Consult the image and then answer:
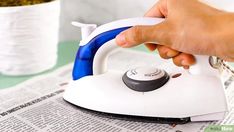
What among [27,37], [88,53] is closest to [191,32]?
[88,53]

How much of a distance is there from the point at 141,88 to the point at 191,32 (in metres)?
0.11

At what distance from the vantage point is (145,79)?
20.9 inches

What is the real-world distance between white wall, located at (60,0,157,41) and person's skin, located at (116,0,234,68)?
363 millimetres

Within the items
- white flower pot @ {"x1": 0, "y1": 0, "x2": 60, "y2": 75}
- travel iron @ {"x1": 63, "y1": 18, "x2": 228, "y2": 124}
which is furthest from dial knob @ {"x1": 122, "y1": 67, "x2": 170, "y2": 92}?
white flower pot @ {"x1": 0, "y1": 0, "x2": 60, "y2": 75}

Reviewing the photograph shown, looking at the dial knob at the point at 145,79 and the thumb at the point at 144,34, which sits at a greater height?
the thumb at the point at 144,34

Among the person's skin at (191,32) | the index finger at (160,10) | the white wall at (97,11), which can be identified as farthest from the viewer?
the white wall at (97,11)

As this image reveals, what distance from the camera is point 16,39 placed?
2.22 ft

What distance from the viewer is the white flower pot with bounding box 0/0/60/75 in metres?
0.66

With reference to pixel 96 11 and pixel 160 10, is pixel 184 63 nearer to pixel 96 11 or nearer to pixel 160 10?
pixel 160 10

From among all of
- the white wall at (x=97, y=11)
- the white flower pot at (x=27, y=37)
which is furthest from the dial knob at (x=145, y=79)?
the white wall at (x=97, y=11)

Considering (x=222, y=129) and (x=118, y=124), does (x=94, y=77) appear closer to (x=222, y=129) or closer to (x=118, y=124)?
(x=118, y=124)

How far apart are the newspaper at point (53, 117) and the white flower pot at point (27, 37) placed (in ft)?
0.25

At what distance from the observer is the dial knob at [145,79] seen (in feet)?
1.73

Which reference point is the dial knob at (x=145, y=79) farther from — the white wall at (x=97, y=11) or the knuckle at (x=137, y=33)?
the white wall at (x=97, y=11)
